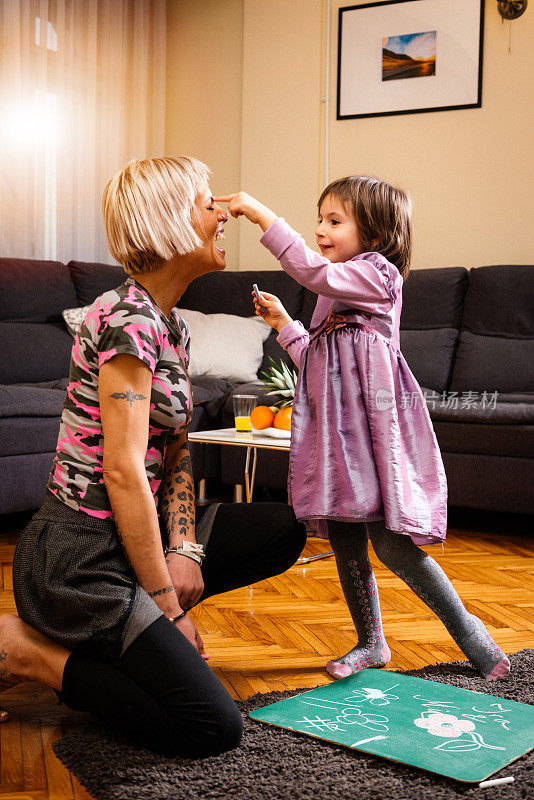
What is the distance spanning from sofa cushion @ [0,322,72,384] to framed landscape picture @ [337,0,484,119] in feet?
6.11

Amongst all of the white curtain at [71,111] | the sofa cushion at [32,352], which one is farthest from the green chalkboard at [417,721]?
the white curtain at [71,111]

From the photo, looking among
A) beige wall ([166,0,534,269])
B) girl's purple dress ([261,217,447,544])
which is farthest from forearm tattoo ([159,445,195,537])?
beige wall ([166,0,534,269])

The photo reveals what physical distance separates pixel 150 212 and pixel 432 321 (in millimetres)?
2495

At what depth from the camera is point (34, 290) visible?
11.9 ft

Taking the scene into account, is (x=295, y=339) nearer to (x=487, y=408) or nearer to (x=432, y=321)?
(x=487, y=408)

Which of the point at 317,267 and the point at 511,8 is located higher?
the point at 511,8

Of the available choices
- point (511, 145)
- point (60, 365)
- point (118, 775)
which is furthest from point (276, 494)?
point (118, 775)

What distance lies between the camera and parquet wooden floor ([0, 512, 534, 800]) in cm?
134

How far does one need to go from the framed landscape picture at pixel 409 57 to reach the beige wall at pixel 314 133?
0.05 m

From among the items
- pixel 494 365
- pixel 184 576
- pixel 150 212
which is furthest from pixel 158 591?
pixel 494 365

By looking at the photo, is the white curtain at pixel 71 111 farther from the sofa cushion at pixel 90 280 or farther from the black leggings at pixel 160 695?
the black leggings at pixel 160 695

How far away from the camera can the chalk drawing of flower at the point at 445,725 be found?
4.50 feet

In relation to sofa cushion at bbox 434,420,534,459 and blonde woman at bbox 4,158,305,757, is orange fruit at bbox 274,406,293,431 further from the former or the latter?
blonde woman at bbox 4,158,305,757

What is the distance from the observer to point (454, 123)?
4.01 meters
